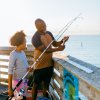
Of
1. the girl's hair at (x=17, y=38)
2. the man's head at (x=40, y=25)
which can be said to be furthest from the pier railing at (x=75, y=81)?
the girl's hair at (x=17, y=38)

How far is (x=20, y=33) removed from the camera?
5.19 m

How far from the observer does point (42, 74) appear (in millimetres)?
6254

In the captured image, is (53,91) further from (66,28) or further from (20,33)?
(20,33)

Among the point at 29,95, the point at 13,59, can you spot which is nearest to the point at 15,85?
the point at 13,59

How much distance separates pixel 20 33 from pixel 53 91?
2023mm

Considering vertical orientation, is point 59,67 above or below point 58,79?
above

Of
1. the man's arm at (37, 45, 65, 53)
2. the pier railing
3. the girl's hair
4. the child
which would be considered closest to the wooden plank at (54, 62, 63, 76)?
the pier railing

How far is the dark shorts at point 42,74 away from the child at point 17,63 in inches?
33.0

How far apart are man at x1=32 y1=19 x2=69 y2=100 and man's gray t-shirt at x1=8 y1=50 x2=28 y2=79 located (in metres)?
0.75

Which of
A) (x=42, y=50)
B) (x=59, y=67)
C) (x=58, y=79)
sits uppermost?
(x=42, y=50)

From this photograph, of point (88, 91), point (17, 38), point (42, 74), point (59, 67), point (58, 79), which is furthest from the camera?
point (42, 74)

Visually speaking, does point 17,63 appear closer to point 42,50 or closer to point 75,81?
point 42,50

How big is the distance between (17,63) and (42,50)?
86 centimetres

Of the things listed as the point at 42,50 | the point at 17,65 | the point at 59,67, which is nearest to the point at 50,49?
the point at 42,50
